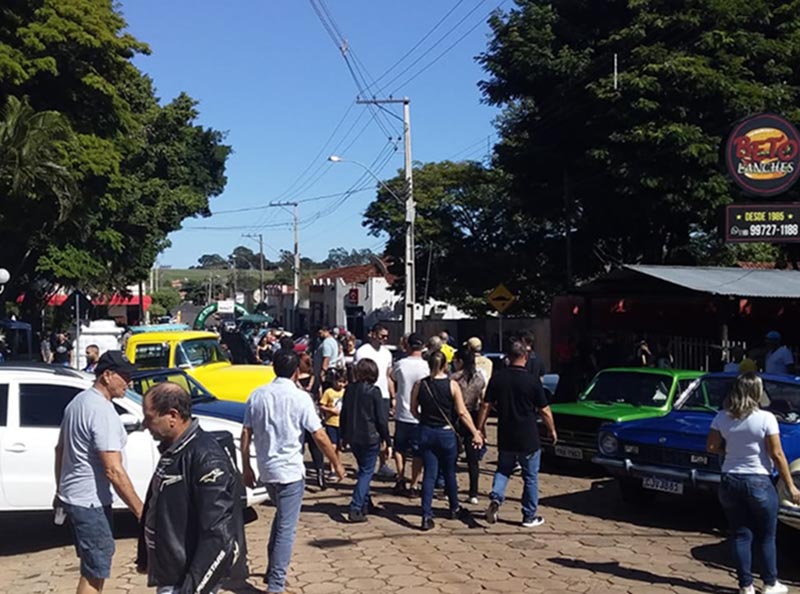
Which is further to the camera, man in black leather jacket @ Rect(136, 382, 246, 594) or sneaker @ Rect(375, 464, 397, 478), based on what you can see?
sneaker @ Rect(375, 464, 397, 478)

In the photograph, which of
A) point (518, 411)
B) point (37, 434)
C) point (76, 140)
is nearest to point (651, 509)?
point (518, 411)

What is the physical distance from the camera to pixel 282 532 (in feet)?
21.3

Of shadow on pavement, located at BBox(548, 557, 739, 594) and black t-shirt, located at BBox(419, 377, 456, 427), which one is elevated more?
Result: black t-shirt, located at BBox(419, 377, 456, 427)

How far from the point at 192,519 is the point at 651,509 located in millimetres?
7195

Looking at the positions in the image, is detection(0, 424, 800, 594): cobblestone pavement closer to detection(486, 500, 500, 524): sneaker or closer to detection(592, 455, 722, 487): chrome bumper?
detection(486, 500, 500, 524): sneaker

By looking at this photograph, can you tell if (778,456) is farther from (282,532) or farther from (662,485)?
(282,532)

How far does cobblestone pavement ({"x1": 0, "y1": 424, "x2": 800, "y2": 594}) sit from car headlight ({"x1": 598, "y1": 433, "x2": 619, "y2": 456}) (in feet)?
2.35

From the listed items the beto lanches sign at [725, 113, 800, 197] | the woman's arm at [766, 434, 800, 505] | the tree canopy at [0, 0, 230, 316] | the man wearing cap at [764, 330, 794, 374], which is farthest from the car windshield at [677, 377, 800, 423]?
the tree canopy at [0, 0, 230, 316]

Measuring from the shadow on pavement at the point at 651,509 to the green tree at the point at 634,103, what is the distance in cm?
1482

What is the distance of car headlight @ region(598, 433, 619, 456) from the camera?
9797mm

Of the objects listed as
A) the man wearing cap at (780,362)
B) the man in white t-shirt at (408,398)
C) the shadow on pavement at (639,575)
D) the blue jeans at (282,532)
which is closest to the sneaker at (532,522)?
the shadow on pavement at (639,575)

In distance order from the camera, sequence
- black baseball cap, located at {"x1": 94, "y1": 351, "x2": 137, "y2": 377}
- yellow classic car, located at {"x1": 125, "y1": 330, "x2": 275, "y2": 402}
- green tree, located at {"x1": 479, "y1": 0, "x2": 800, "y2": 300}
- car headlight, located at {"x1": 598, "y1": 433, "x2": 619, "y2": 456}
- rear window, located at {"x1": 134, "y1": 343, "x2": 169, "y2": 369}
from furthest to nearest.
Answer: green tree, located at {"x1": 479, "y1": 0, "x2": 800, "y2": 300} → rear window, located at {"x1": 134, "y1": 343, "x2": 169, "y2": 369} → yellow classic car, located at {"x1": 125, "y1": 330, "x2": 275, "y2": 402} → car headlight, located at {"x1": 598, "y1": 433, "x2": 619, "y2": 456} → black baseball cap, located at {"x1": 94, "y1": 351, "x2": 137, "y2": 377}

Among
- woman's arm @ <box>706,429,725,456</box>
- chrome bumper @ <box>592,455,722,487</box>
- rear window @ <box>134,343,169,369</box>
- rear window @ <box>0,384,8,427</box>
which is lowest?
chrome bumper @ <box>592,455,722,487</box>

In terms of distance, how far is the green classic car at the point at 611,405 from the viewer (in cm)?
1158
